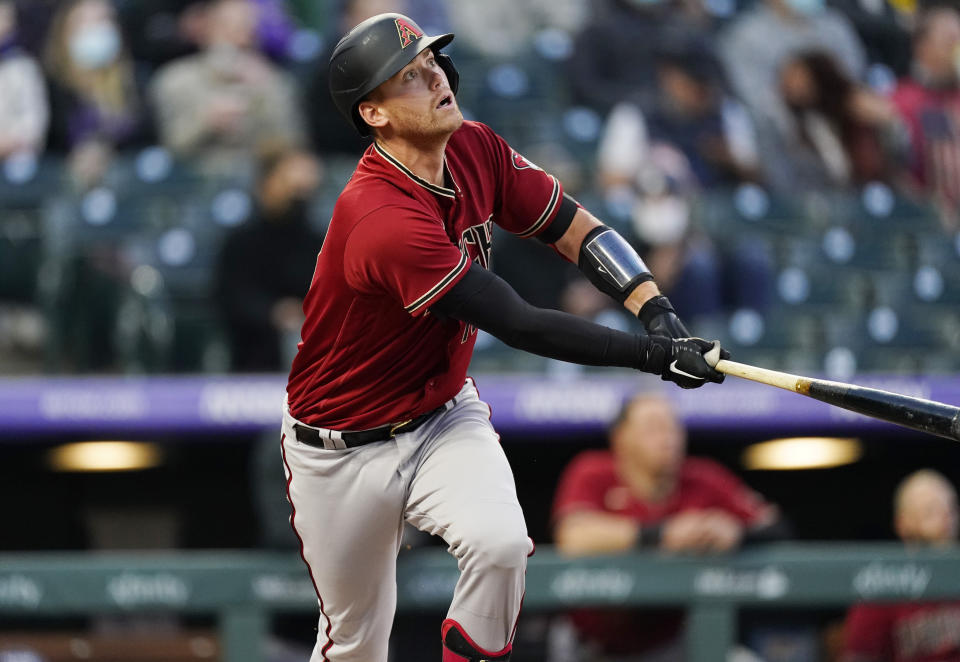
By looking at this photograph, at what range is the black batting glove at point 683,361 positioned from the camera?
275cm

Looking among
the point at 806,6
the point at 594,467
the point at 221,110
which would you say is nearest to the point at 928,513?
the point at 594,467

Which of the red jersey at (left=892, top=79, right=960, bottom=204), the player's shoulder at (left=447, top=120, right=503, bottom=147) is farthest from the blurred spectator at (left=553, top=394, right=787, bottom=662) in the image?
the red jersey at (left=892, top=79, right=960, bottom=204)

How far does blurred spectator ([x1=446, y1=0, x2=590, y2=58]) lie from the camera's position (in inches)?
281

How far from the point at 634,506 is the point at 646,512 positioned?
A: 42mm

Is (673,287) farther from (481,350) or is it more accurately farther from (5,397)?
(5,397)

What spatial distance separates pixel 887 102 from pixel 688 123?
3.76ft

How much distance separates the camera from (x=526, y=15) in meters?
7.32

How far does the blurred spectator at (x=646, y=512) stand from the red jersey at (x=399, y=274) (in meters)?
1.40

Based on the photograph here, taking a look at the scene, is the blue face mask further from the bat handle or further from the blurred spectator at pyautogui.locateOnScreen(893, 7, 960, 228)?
the bat handle

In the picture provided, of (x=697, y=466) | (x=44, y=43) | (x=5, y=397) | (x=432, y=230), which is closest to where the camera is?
(x=432, y=230)

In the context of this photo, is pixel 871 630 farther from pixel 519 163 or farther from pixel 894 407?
pixel 519 163

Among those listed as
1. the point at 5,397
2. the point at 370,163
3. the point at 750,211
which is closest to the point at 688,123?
the point at 750,211

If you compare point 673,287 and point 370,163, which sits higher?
point 370,163

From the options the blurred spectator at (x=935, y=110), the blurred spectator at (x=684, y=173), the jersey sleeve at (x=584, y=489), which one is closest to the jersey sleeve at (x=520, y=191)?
the jersey sleeve at (x=584, y=489)
